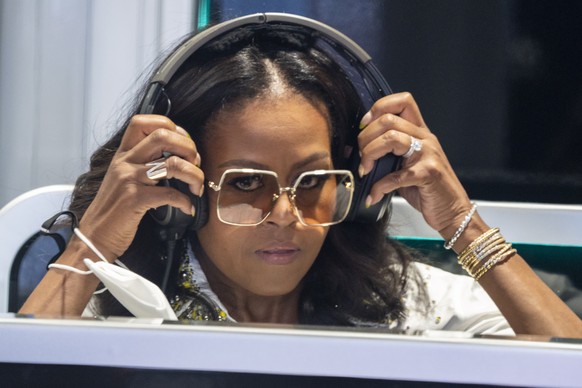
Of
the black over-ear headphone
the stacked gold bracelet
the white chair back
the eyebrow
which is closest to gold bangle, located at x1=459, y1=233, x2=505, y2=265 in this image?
the stacked gold bracelet

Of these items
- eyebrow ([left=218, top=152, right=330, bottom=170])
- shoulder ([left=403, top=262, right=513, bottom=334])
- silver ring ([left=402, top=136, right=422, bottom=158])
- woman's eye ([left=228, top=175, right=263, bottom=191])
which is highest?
silver ring ([left=402, top=136, right=422, bottom=158])

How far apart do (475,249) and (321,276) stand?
0.25m

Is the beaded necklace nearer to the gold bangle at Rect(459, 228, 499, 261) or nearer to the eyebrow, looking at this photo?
the eyebrow

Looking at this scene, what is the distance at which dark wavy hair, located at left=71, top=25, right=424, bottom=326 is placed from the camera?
1182mm

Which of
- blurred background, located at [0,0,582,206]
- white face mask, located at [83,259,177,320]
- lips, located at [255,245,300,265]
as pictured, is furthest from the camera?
blurred background, located at [0,0,582,206]

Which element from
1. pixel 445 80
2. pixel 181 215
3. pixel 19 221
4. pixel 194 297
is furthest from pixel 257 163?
pixel 445 80

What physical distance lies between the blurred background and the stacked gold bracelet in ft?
2.44

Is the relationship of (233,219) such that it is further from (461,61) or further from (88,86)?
(461,61)

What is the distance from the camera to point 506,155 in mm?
1882

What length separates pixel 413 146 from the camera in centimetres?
109

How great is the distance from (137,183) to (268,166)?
0.17 m

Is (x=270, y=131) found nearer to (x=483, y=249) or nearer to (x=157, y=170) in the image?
(x=157, y=170)

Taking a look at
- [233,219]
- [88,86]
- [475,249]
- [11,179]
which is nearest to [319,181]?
[233,219]

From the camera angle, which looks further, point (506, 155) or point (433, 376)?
point (506, 155)
